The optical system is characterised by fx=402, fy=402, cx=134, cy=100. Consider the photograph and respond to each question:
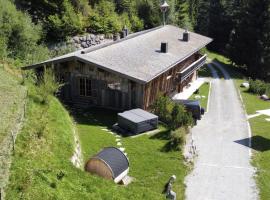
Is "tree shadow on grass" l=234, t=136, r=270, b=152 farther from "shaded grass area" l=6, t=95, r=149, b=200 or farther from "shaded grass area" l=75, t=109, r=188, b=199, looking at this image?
"shaded grass area" l=6, t=95, r=149, b=200

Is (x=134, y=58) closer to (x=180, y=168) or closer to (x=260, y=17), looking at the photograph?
(x=180, y=168)

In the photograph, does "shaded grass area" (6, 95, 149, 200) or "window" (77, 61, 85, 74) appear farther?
"window" (77, 61, 85, 74)

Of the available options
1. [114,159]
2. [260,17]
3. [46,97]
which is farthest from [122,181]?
[260,17]

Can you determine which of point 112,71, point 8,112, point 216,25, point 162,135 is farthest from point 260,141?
point 216,25

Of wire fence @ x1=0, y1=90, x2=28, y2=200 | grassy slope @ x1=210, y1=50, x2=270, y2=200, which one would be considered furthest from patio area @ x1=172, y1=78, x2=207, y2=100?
wire fence @ x1=0, y1=90, x2=28, y2=200

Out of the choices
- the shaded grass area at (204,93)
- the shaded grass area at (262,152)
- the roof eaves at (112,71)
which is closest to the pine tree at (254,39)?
the shaded grass area at (204,93)

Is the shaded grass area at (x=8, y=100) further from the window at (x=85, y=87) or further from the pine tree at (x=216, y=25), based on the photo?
the pine tree at (x=216, y=25)
